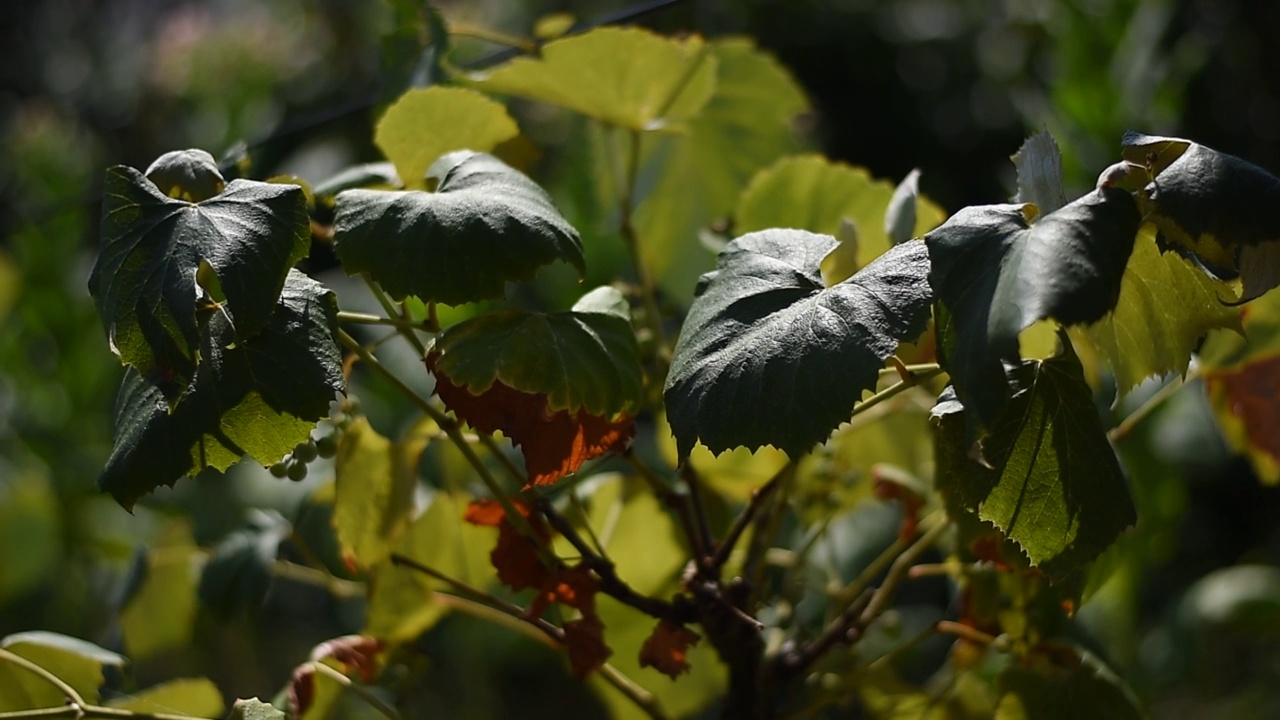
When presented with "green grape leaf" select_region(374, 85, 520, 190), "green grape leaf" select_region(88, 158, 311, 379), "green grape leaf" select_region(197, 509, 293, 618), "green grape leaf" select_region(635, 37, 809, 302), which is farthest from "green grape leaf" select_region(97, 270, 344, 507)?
"green grape leaf" select_region(635, 37, 809, 302)

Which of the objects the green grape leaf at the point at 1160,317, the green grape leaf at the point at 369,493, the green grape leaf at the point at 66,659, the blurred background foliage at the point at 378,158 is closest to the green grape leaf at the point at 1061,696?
the blurred background foliage at the point at 378,158

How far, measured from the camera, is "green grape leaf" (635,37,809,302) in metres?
0.75

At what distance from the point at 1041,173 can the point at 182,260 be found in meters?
0.26

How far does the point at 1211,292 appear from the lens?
38 centimetres

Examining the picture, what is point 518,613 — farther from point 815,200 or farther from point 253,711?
point 815,200

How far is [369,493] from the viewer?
532 millimetres

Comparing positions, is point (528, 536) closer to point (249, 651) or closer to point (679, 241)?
point (679, 241)

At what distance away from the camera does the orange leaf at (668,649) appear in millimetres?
451

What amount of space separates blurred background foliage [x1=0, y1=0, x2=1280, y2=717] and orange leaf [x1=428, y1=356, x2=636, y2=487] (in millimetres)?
172

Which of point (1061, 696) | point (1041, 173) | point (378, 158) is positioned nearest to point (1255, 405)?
point (1061, 696)

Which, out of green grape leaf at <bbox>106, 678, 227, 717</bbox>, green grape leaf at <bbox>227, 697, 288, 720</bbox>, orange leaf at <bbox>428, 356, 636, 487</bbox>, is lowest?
green grape leaf at <bbox>106, 678, 227, 717</bbox>

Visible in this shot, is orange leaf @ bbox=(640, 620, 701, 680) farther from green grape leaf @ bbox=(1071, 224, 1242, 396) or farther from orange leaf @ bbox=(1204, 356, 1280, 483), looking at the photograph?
orange leaf @ bbox=(1204, 356, 1280, 483)

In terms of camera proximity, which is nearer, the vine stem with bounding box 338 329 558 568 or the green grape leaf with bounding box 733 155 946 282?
the vine stem with bounding box 338 329 558 568

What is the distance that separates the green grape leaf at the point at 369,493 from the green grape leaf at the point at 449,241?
153mm
